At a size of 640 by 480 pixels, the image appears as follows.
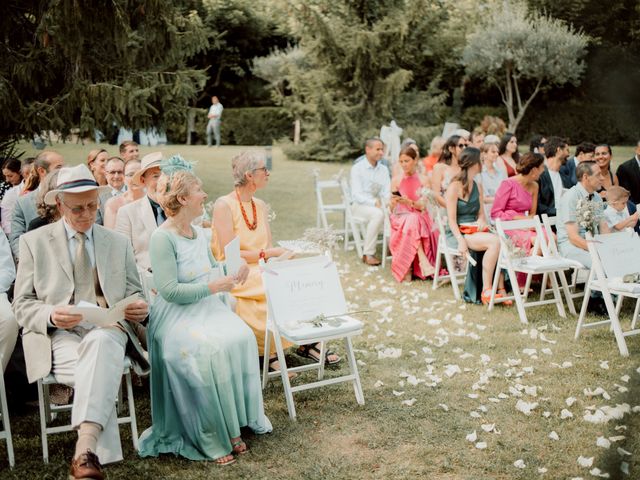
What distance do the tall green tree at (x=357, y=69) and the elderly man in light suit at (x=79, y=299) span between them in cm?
1739

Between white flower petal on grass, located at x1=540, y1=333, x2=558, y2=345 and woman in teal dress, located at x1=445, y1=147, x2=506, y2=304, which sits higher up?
woman in teal dress, located at x1=445, y1=147, x2=506, y2=304

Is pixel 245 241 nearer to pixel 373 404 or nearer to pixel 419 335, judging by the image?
pixel 373 404

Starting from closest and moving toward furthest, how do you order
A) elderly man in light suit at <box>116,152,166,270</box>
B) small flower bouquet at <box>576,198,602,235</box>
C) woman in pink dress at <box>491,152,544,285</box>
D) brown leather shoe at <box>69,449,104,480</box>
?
brown leather shoe at <box>69,449,104,480</box>
elderly man in light suit at <box>116,152,166,270</box>
small flower bouquet at <box>576,198,602,235</box>
woman in pink dress at <box>491,152,544,285</box>

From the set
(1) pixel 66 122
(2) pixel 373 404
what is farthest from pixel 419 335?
(1) pixel 66 122

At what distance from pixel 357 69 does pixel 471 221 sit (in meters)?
14.5

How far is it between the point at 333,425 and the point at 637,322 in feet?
10.9

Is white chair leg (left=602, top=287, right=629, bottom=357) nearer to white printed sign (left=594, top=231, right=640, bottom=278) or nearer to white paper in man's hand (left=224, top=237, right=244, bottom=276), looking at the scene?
white printed sign (left=594, top=231, right=640, bottom=278)

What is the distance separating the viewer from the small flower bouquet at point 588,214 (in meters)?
5.82

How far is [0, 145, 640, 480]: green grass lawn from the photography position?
3520mm

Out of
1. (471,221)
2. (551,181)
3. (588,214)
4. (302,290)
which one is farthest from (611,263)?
(302,290)

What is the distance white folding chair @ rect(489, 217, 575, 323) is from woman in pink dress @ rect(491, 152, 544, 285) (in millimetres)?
446

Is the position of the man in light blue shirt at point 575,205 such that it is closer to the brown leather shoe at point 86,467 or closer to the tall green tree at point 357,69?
the brown leather shoe at point 86,467

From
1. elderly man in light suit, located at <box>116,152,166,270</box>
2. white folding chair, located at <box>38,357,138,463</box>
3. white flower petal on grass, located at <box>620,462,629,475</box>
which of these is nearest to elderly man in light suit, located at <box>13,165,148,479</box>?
white folding chair, located at <box>38,357,138,463</box>

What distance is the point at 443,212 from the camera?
7.81 m
